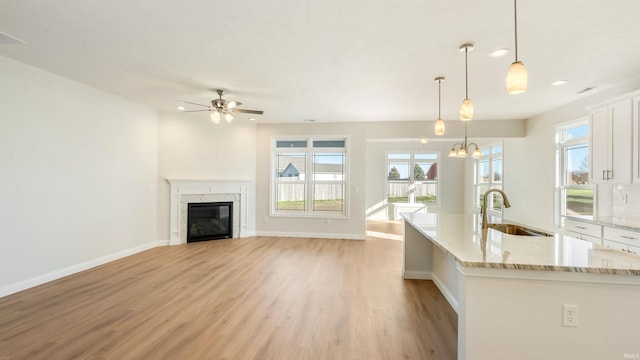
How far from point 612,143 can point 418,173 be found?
560 cm

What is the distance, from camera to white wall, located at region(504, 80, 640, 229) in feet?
15.4

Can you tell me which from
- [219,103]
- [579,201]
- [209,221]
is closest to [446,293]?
[579,201]

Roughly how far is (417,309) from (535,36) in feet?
9.38

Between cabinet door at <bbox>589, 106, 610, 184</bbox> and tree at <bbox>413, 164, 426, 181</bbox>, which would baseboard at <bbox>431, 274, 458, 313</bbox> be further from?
tree at <bbox>413, 164, 426, 181</bbox>

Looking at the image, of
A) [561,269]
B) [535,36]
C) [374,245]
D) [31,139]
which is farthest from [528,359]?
[31,139]

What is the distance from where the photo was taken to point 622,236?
3055 mm

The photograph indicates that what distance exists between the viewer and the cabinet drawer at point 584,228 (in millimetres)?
3384

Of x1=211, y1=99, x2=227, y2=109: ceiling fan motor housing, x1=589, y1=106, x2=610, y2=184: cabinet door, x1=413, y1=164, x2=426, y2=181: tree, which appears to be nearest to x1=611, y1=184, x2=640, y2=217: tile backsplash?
x1=589, y1=106, x2=610, y2=184: cabinet door

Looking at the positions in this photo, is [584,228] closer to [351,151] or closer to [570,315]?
[570,315]

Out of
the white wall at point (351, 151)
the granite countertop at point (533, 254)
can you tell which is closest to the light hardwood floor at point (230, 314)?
the granite countertop at point (533, 254)

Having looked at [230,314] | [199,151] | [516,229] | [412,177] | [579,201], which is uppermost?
[199,151]

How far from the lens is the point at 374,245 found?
18.1 ft

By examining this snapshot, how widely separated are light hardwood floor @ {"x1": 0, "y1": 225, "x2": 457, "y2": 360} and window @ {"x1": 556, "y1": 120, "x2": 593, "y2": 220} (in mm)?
3301

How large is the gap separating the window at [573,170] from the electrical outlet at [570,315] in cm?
407
